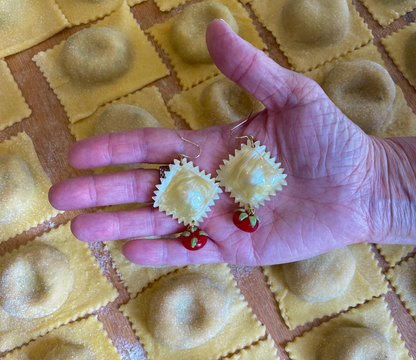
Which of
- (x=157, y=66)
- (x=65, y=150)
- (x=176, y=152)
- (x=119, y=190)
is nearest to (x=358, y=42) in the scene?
(x=157, y=66)

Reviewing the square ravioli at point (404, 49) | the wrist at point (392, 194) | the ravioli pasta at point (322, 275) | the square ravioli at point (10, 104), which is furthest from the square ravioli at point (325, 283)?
the square ravioli at point (10, 104)

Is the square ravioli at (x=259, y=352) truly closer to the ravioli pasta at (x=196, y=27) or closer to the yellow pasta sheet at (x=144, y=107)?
the yellow pasta sheet at (x=144, y=107)

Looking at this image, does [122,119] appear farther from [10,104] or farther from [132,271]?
[132,271]

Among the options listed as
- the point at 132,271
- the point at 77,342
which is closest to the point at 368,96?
the point at 132,271

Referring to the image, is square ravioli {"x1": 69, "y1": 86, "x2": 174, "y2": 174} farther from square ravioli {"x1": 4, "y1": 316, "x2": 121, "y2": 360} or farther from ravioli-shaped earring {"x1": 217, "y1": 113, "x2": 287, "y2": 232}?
square ravioli {"x1": 4, "y1": 316, "x2": 121, "y2": 360}

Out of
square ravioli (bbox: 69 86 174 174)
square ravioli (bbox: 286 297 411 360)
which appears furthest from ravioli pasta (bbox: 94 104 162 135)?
square ravioli (bbox: 286 297 411 360)
